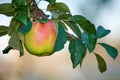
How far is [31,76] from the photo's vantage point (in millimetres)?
7367

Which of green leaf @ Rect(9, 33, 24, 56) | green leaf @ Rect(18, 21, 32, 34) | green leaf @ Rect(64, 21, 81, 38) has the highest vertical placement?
green leaf @ Rect(18, 21, 32, 34)

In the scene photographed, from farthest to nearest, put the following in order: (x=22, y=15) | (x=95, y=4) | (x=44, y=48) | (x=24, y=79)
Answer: (x=24, y=79) → (x=95, y=4) → (x=44, y=48) → (x=22, y=15)

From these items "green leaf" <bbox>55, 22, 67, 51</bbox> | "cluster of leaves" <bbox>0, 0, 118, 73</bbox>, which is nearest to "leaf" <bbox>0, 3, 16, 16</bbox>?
"cluster of leaves" <bbox>0, 0, 118, 73</bbox>

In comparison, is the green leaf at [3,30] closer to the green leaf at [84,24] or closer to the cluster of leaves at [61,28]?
the cluster of leaves at [61,28]

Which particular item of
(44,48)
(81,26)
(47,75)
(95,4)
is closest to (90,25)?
(81,26)

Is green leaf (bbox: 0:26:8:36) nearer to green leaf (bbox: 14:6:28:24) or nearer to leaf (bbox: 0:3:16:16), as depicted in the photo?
leaf (bbox: 0:3:16:16)

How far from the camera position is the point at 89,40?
3.94 feet

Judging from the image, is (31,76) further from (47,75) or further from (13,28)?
(13,28)

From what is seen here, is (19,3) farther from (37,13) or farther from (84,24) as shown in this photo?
(84,24)

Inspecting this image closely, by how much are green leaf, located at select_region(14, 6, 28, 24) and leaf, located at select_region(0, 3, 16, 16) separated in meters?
0.09

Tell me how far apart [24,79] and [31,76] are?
1.41 feet

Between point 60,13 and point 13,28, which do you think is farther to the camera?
point 60,13

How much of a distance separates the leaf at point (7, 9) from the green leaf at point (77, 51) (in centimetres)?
18

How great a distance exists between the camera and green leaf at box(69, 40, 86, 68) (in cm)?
119
